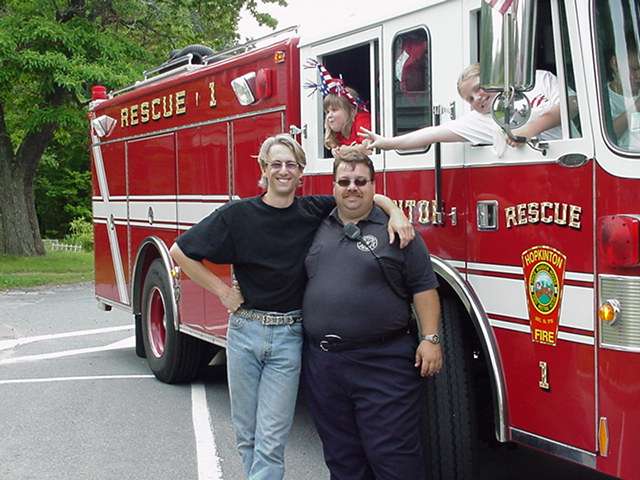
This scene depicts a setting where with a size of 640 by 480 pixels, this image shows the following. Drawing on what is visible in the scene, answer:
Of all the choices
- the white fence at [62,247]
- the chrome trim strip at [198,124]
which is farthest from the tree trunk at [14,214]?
the chrome trim strip at [198,124]

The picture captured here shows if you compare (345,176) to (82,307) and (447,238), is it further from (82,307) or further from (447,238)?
(82,307)

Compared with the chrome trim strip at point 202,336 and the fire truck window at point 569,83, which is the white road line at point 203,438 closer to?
the chrome trim strip at point 202,336

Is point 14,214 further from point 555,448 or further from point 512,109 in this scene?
point 512,109

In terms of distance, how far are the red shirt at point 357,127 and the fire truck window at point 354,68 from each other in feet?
0.19

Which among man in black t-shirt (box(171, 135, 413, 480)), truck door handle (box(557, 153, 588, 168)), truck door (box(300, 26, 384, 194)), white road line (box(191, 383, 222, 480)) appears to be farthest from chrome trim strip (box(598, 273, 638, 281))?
white road line (box(191, 383, 222, 480))

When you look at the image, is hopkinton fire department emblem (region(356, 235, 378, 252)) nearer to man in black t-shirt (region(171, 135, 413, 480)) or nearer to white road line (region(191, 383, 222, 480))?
man in black t-shirt (region(171, 135, 413, 480))

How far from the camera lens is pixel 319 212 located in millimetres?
4602

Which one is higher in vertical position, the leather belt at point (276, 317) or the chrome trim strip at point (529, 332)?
the leather belt at point (276, 317)

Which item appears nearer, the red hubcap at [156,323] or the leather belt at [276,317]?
the leather belt at [276,317]

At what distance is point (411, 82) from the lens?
506 centimetres

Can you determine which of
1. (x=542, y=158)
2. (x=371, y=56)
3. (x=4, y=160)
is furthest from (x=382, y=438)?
(x=4, y=160)

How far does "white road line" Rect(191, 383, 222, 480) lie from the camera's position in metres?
5.98

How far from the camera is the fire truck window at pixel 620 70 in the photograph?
383cm

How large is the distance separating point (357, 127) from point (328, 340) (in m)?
1.66
